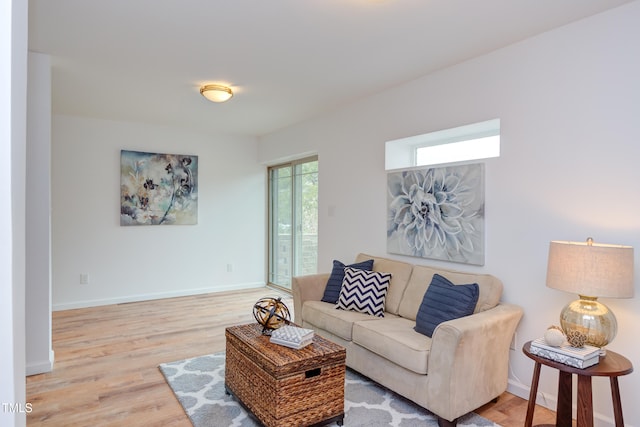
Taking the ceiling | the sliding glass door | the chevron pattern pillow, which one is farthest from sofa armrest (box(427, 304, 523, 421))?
the sliding glass door

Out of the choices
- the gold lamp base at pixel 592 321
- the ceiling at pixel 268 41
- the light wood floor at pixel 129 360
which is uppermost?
the ceiling at pixel 268 41

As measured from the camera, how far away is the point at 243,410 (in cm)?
241

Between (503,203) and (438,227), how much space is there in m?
0.57

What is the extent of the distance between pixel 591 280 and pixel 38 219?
148 inches

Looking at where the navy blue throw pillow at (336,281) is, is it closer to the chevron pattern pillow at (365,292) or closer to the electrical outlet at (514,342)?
Result: the chevron pattern pillow at (365,292)

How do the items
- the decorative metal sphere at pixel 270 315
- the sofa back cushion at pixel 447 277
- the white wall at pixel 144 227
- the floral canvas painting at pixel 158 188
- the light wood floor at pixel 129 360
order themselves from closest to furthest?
the light wood floor at pixel 129 360 < the decorative metal sphere at pixel 270 315 < the sofa back cushion at pixel 447 277 < the white wall at pixel 144 227 < the floral canvas painting at pixel 158 188

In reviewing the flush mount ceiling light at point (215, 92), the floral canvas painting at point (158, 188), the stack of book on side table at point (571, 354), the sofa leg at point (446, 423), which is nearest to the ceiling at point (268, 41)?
the flush mount ceiling light at point (215, 92)

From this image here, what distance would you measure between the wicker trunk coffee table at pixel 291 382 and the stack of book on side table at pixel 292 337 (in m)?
0.03

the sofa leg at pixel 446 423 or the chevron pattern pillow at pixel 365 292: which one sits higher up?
the chevron pattern pillow at pixel 365 292

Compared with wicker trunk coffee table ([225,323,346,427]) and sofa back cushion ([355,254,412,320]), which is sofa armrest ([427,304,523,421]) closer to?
wicker trunk coffee table ([225,323,346,427])

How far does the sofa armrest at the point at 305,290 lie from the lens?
11.7 feet

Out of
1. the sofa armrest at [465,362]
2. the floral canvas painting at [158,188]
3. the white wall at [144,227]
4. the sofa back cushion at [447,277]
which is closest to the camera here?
the sofa armrest at [465,362]

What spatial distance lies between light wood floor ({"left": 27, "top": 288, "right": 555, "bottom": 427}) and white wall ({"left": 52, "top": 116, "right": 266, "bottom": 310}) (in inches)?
13.4

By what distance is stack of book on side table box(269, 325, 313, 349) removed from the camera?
224 centimetres
